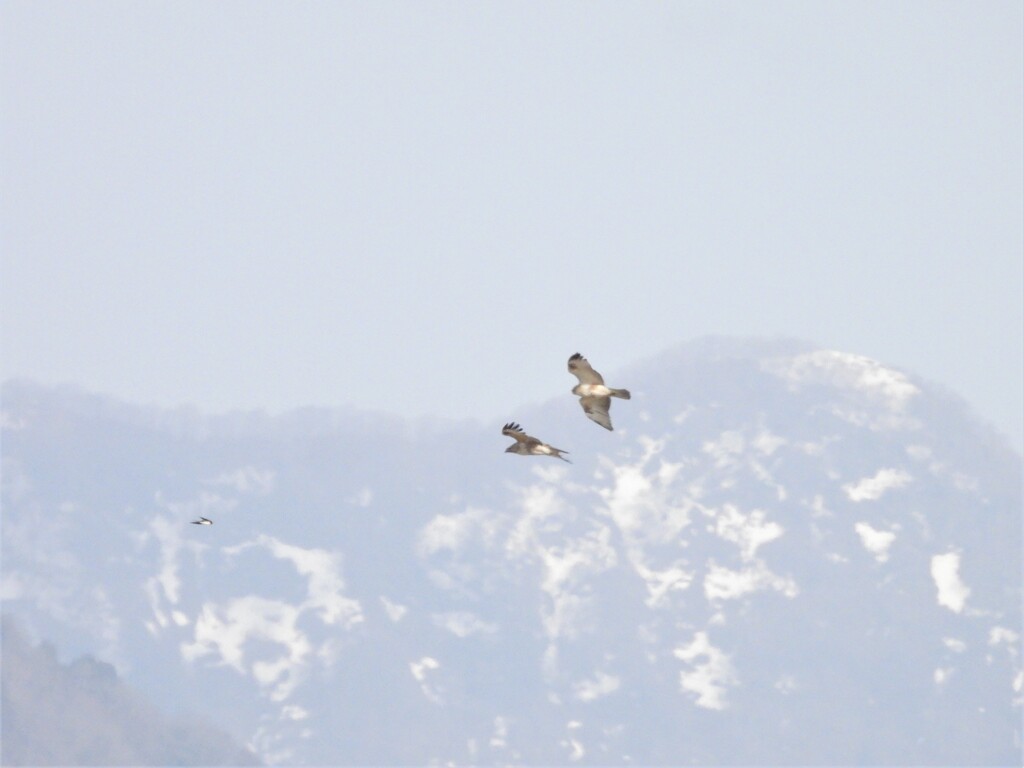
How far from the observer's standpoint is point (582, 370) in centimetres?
15188

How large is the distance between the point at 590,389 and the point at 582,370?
1.27 m

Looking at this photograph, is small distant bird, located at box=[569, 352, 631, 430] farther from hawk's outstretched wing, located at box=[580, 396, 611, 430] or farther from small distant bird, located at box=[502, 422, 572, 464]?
small distant bird, located at box=[502, 422, 572, 464]

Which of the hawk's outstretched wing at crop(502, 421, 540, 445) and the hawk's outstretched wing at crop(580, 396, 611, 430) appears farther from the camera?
the hawk's outstretched wing at crop(502, 421, 540, 445)

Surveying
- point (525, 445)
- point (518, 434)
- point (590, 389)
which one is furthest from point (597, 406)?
point (525, 445)

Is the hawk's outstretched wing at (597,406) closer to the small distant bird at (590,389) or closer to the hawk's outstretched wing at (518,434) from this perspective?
the small distant bird at (590,389)

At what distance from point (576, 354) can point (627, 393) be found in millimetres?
7276

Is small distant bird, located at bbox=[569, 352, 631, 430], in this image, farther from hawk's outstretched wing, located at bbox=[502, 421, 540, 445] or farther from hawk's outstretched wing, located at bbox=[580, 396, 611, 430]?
hawk's outstretched wing, located at bbox=[502, 421, 540, 445]

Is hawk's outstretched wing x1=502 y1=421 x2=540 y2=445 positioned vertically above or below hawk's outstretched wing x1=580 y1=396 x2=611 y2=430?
below

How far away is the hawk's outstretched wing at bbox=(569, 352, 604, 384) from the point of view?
15162 cm

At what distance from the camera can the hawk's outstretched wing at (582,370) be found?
152 metres

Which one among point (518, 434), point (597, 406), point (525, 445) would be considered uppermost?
point (597, 406)

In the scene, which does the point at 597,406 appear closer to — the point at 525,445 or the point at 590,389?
the point at 590,389

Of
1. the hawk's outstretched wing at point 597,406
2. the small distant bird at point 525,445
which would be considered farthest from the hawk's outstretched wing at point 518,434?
the hawk's outstretched wing at point 597,406

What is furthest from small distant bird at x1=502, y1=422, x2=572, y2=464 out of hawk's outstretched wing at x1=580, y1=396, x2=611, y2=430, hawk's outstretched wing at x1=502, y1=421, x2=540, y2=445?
hawk's outstretched wing at x1=580, y1=396, x2=611, y2=430
